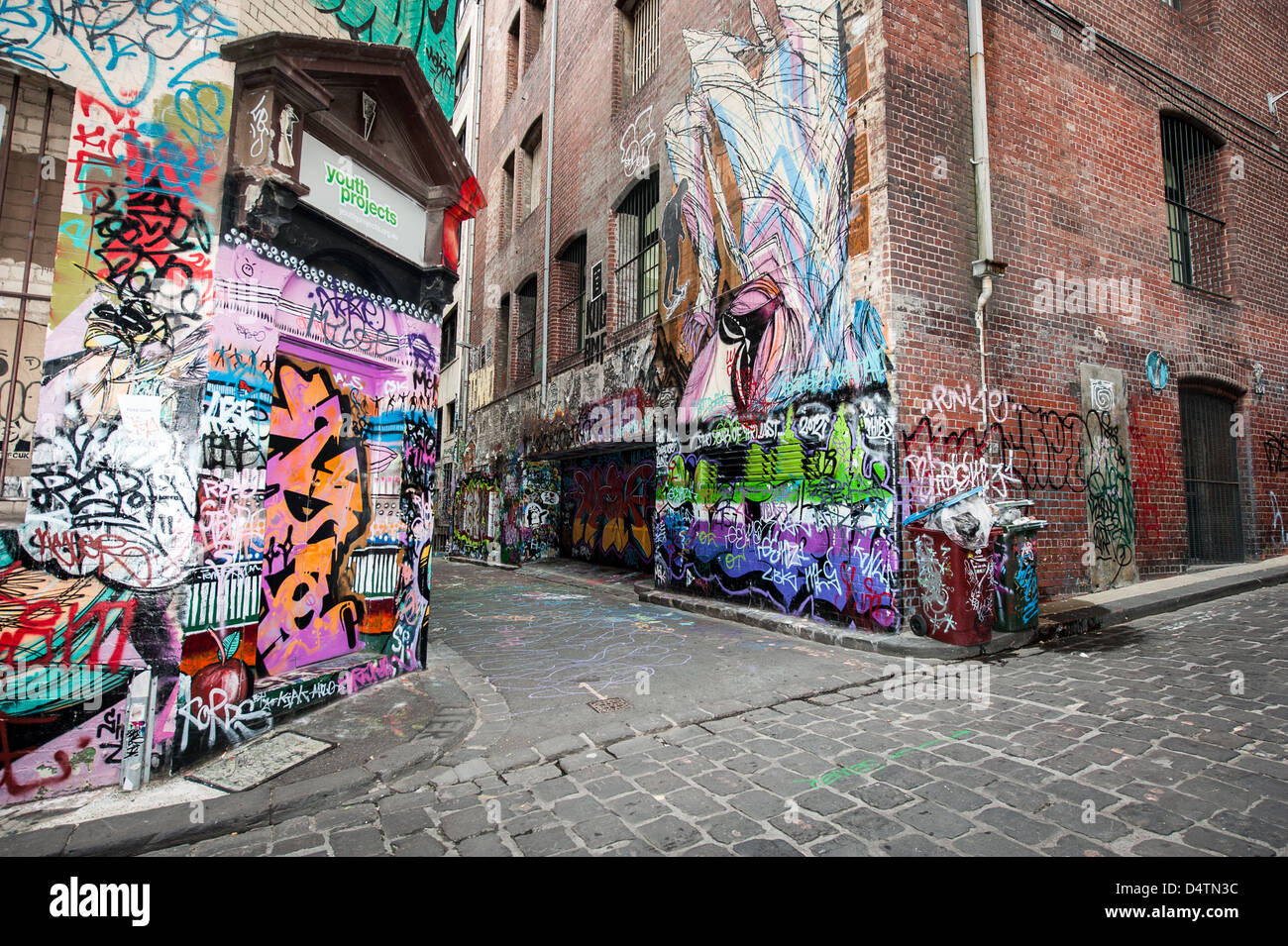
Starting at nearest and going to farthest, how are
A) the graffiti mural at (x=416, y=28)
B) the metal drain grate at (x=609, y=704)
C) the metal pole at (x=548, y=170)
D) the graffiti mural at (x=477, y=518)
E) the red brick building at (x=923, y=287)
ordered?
the metal drain grate at (x=609, y=704) < the graffiti mural at (x=416, y=28) < the red brick building at (x=923, y=287) < the metal pole at (x=548, y=170) < the graffiti mural at (x=477, y=518)

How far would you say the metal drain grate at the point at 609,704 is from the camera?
4488 millimetres

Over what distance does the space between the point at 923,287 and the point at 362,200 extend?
5.51m

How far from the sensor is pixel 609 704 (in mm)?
4598

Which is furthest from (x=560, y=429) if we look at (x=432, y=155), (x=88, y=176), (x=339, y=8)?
(x=88, y=176)

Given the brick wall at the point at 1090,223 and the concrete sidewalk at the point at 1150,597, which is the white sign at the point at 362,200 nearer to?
the brick wall at the point at 1090,223

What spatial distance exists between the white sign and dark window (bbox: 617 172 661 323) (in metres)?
6.10

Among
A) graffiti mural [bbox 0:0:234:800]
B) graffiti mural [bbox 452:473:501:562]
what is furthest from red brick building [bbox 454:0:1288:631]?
graffiti mural [bbox 0:0:234:800]

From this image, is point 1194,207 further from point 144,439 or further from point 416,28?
point 144,439

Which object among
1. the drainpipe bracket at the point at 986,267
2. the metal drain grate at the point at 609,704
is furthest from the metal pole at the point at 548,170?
the metal drain grate at the point at 609,704

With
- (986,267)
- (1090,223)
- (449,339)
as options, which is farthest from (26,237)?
(449,339)

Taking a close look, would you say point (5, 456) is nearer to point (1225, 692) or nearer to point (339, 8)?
point (339, 8)

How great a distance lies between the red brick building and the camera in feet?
22.5

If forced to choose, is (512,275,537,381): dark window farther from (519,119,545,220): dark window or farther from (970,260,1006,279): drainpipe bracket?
(970,260,1006,279): drainpipe bracket

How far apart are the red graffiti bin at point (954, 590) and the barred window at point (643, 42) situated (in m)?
9.92
